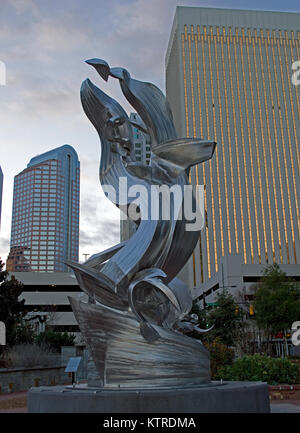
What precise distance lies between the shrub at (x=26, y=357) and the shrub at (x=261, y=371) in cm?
1340

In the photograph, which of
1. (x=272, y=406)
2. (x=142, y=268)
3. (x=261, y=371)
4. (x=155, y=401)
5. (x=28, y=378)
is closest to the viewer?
(x=155, y=401)

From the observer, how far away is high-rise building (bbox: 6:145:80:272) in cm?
15475

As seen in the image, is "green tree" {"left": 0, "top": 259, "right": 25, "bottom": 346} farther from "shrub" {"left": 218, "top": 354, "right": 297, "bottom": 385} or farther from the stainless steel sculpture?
the stainless steel sculpture

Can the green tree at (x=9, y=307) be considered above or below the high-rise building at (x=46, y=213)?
below

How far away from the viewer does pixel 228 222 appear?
83188mm

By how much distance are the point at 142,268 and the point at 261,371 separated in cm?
918

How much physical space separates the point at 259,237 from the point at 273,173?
13.2m

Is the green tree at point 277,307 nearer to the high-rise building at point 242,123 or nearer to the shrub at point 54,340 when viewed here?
the shrub at point 54,340

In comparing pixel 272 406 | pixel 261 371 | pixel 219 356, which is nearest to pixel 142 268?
pixel 272 406

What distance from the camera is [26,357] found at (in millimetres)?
27547

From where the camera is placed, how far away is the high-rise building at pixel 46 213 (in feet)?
508

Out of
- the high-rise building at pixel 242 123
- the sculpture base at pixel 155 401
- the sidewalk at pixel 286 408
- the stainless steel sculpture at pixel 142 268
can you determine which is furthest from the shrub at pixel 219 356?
the high-rise building at pixel 242 123

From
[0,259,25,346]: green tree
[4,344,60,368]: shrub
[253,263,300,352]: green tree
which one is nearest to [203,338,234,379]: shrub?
[4,344,60,368]: shrub

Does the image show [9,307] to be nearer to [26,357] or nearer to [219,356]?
[26,357]
